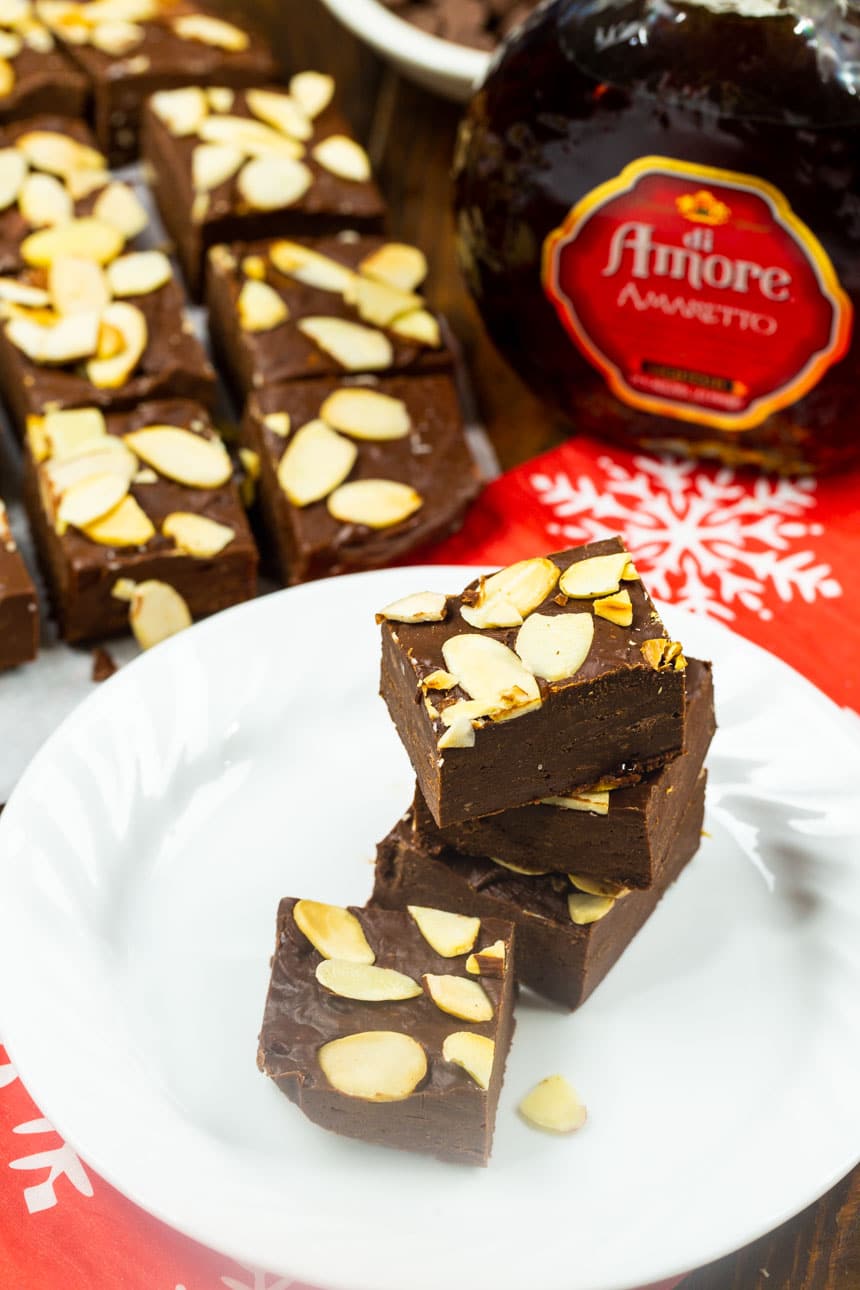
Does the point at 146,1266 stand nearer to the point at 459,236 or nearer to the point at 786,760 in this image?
the point at 786,760

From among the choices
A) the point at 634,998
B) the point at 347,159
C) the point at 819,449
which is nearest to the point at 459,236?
the point at 347,159

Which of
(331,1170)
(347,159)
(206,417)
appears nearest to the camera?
(331,1170)

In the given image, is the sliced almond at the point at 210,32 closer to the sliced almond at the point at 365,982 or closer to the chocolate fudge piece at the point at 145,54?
the chocolate fudge piece at the point at 145,54

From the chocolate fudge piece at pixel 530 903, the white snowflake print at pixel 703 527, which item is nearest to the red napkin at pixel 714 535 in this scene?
the white snowflake print at pixel 703 527

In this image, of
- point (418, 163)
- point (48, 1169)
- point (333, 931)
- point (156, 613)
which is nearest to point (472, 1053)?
point (333, 931)

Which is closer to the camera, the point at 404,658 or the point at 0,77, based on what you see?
the point at 404,658

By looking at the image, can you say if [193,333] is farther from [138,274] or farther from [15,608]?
[15,608]
